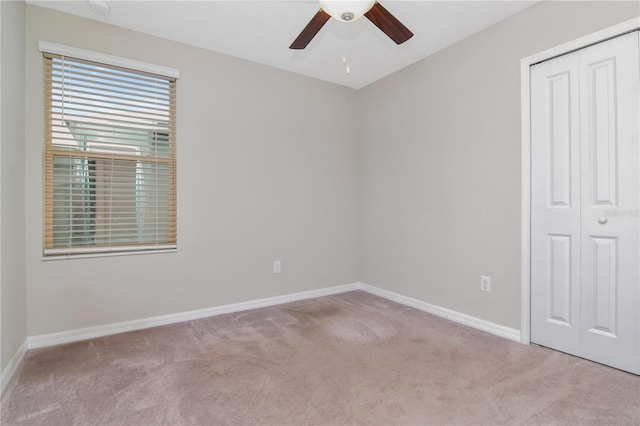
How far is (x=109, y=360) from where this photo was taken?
7.18 ft

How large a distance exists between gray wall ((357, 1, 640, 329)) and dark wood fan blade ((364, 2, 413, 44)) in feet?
3.49

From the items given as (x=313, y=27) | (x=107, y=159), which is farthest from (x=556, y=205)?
(x=107, y=159)

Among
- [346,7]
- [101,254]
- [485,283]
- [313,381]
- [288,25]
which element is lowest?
[313,381]

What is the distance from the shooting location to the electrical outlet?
8.82 feet

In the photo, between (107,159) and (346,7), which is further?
(107,159)

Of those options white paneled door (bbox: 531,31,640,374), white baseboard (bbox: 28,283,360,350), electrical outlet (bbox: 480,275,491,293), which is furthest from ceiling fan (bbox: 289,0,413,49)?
white baseboard (bbox: 28,283,360,350)

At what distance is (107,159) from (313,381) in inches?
89.9

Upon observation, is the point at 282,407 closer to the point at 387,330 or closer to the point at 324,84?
the point at 387,330

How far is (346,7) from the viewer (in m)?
1.68

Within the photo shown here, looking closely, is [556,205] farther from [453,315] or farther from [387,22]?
[387,22]

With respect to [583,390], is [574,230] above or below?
above

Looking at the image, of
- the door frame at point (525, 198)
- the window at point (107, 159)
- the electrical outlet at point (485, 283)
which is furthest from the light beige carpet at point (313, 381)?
the window at point (107, 159)

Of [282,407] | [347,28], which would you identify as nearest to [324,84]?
[347,28]

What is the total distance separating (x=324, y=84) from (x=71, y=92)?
2376mm
